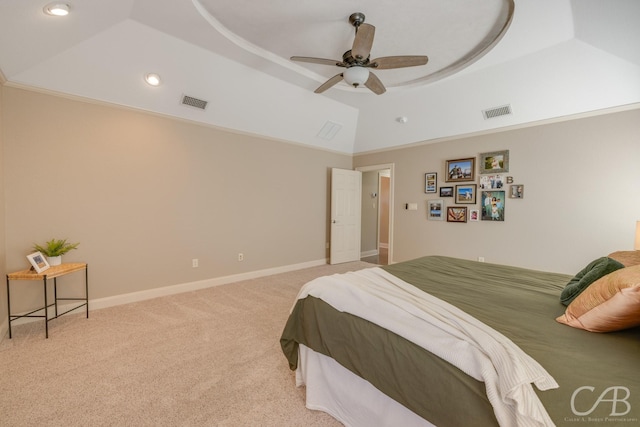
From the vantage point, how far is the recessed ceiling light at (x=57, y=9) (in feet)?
6.72

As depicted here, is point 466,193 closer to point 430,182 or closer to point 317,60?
point 430,182

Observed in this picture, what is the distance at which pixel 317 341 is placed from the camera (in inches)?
64.5

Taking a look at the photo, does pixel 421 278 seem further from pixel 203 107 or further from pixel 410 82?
pixel 203 107

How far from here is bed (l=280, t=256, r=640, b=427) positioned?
0.87 meters

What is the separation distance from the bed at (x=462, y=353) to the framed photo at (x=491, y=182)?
2.49m

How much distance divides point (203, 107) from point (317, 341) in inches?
134

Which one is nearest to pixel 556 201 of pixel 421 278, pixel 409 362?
pixel 421 278

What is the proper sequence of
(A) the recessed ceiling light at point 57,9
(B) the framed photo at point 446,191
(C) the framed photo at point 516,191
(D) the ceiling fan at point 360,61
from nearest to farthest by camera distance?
(A) the recessed ceiling light at point 57,9, (D) the ceiling fan at point 360,61, (C) the framed photo at point 516,191, (B) the framed photo at point 446,191

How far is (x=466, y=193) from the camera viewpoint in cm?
448

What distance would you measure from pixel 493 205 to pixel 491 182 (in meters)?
0.36

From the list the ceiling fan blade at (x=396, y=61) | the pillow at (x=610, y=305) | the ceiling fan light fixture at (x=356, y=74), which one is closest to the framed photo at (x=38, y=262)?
the ceiling fan light fixture at (x=356, y=74)

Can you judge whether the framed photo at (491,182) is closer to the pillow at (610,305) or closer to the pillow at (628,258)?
the pillow at (628,258)

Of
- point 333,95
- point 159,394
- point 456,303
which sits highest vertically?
point 333,95

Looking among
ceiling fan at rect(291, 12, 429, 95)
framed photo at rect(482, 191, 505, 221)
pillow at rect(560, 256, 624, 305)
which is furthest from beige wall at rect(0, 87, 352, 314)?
pillow at rect(560, 256, 624, 305)
